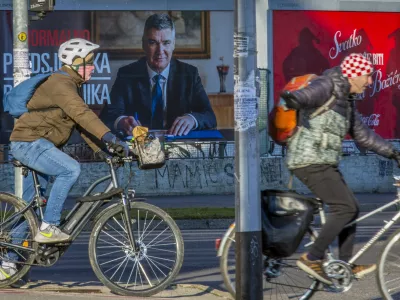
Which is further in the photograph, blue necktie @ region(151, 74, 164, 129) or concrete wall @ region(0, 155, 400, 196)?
blue necktie @ region(151, 74, 164, 129)

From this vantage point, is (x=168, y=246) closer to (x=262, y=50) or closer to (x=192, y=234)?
(x=192, y=234)

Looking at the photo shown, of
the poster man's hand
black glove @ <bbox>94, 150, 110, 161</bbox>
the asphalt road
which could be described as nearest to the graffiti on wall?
the poster man's hand

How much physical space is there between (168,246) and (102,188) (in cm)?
67

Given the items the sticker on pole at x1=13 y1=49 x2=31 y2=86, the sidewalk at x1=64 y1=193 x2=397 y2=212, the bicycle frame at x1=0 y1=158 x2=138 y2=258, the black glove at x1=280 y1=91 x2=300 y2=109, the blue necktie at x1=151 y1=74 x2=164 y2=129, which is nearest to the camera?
the black glove at x1=280 y1=91 x2=300 y2=109

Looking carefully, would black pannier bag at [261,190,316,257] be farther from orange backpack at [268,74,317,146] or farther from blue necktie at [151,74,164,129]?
blue necktie at [151,74,164,129]

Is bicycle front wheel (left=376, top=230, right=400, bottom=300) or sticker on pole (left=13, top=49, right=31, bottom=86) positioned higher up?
sticker on pole (left=13, top=49, right=31, bottom=86)

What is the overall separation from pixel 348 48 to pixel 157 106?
4704 millimetres

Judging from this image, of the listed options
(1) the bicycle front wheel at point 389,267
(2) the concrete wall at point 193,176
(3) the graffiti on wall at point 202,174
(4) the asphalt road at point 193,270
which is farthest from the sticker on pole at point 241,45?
(3) the graffiti on wall at point 202,174

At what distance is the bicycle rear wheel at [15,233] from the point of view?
752 centimetres

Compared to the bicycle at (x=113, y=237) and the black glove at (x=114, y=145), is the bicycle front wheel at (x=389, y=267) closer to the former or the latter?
the bicycle at (x=113, y=237)

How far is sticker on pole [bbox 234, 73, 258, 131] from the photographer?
21.9 ft

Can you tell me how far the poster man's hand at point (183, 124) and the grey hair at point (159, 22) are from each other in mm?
1940

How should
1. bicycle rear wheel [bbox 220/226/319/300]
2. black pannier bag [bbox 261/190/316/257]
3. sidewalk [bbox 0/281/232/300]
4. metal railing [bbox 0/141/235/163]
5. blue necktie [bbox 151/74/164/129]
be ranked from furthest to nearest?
blue necktie [bbox 151/74/164/129] < metal railing [bbox 0/141/235/163] < sidewalk [bbox 0/281/232/300] < bicycle rear wheel [bbox 220/226/319/300] < black pannier bag [bbox 261/190/316/257]

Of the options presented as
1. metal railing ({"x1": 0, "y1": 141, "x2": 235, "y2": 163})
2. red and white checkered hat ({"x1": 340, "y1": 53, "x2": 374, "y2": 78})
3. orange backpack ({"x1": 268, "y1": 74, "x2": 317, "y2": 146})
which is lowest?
metal railing ({"x1": 0, "y1": 141, "x2": 235, "y2": 163})
